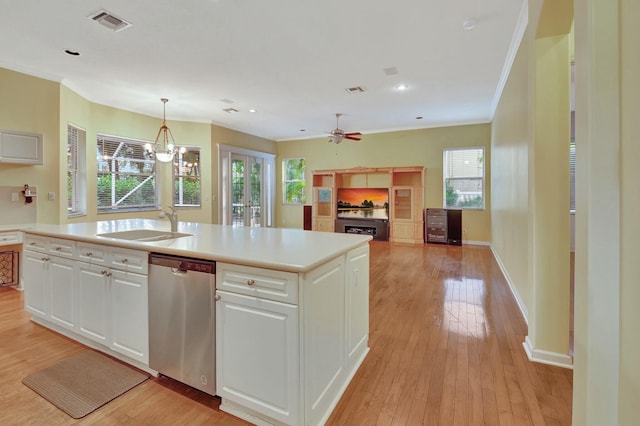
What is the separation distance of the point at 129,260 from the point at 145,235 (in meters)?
0.76

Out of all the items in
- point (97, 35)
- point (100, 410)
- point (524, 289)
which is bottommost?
point (100, 410)

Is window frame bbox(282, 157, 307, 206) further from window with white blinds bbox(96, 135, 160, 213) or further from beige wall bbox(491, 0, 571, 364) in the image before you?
beige wall bbox(491, 0, 571, 364)

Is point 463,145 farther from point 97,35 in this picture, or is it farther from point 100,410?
point 100,410

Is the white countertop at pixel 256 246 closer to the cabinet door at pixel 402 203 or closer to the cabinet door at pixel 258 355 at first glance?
the cabinet door at pixel 258 355

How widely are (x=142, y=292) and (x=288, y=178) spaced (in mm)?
7960

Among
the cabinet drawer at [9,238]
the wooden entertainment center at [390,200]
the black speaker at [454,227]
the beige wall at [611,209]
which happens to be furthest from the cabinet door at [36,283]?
the black speaker at [454,227]

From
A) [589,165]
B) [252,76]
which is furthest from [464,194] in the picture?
[589,165]

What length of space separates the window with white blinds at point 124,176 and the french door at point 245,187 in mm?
1612

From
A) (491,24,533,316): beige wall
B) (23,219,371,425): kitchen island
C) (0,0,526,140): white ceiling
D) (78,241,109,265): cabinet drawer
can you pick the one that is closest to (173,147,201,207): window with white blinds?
(0,0,526,140): white ceiling

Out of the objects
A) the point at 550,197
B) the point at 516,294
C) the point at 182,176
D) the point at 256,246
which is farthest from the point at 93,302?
the point at 182,176

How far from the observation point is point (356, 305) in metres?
2.18

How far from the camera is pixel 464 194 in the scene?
7605mm

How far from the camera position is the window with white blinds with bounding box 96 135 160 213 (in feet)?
19.0

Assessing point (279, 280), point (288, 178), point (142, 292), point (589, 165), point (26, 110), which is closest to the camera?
point (589, 165)
